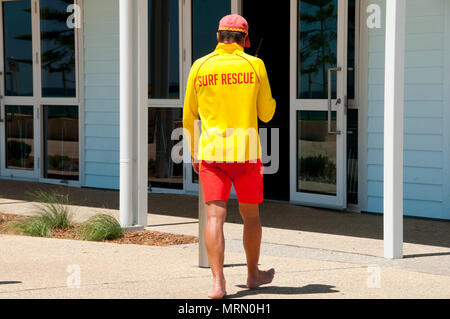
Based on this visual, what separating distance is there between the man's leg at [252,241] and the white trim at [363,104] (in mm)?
3475

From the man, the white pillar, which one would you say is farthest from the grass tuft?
the man

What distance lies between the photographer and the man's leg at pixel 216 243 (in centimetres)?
490

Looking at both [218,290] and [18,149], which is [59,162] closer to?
[18,149]

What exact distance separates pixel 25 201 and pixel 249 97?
540 centimetres

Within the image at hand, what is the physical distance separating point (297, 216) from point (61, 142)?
13.6ft

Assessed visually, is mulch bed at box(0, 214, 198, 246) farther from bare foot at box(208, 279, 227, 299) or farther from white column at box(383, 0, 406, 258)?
bare foot at box(208, 279, 227, 299)

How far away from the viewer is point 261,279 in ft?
17.2

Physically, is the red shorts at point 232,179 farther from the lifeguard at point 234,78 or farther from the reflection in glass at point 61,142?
the reflection in glass at point 61,142

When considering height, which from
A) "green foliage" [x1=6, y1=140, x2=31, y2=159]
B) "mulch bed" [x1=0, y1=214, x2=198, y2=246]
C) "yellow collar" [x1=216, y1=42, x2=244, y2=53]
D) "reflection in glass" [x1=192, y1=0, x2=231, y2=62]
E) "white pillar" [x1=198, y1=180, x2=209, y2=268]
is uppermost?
"reflection in glass" [x1=192, y1=0, x2=231, y2=62]

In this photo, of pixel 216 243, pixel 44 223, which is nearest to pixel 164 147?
pixel 44 223

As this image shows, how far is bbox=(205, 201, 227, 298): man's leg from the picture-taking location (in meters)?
4.90

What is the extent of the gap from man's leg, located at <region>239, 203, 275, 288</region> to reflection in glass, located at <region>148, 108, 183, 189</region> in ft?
16.0

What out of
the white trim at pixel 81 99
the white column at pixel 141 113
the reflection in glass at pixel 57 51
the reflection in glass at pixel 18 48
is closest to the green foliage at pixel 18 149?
the reflection in glass at pixel 18 48
